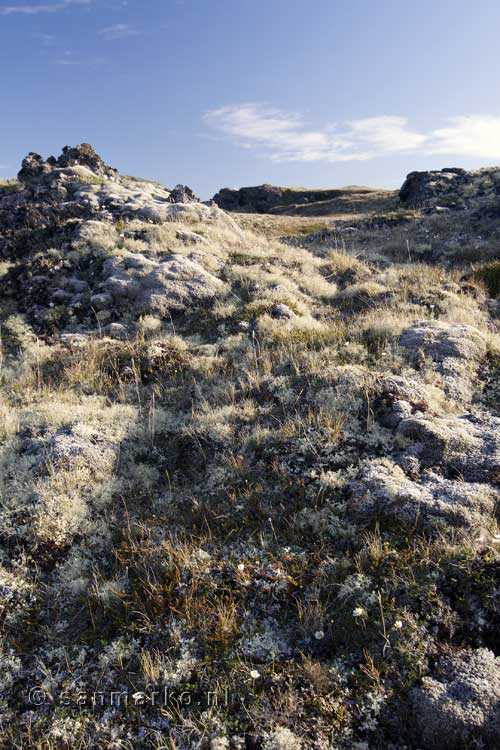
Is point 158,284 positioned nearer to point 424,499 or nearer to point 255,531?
point 255,531

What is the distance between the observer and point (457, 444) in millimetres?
5961

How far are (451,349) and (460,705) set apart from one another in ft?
20.9

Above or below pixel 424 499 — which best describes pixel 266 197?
above

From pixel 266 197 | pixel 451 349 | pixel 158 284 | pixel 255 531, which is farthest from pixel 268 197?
pixel 255 531

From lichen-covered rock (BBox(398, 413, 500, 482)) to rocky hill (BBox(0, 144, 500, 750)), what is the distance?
3 cm

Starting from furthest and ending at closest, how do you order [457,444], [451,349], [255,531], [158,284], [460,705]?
[158,284] < [451,349] < [457,444] < [255,531] < [460,705]

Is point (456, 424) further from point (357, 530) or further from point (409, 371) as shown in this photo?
point (357, 530)

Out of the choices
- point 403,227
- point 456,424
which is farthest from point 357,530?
point 403,227

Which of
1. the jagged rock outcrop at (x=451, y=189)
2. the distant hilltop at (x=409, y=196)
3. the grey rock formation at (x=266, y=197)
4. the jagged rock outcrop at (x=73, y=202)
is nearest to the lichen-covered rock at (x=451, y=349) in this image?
the jagged rock outcrop at (x=73, y=202)

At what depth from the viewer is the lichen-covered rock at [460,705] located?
3279mm

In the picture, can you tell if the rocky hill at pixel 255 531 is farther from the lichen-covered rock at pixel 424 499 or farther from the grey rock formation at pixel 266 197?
the grey rock formation at pixel 266 197

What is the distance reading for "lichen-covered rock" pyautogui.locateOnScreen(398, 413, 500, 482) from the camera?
18.5ft

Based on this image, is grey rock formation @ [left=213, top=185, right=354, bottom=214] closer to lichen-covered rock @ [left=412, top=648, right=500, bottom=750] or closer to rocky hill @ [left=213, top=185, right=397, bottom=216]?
rocky hill @ [left=213, top=185, right=397, bottom=216]

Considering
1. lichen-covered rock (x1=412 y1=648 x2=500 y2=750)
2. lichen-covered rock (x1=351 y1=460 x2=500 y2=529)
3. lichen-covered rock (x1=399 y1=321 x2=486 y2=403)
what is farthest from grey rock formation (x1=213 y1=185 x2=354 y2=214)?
lichen-covered rock (x1=412 y1=648 x2=500 y2=750)
